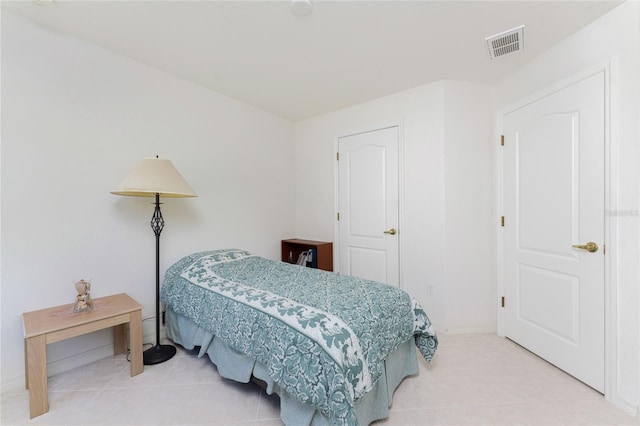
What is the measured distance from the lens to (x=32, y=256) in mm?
1767

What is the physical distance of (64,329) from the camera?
1.56 m

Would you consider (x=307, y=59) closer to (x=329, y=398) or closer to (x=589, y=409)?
(x=329, y=398)

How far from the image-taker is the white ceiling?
5.41 feet

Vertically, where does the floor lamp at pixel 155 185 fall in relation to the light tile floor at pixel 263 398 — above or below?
above

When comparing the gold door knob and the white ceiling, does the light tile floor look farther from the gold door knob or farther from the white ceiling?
the white ceiling

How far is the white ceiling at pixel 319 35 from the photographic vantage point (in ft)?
5.41

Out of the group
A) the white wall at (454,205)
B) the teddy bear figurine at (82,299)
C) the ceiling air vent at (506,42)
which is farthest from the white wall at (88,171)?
the ceiling air vent at (506,42)

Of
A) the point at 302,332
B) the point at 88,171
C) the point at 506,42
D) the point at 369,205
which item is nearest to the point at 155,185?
the point at 88,171

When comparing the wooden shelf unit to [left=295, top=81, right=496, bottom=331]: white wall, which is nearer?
[left=295, top=81, right=496, bottom=331]: white wall

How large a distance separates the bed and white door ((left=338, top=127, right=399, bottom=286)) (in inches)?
41.9

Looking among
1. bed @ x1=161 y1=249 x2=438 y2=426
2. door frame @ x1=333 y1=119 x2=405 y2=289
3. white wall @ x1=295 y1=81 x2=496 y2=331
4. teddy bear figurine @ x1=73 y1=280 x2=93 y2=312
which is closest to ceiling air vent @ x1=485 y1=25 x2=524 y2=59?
white wall @ x1=295 y1=81 x2=496 y2=331

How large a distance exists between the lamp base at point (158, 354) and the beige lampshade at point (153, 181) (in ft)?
4.05

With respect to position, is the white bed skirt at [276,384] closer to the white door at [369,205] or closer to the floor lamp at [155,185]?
the floor lamp at [155,185]

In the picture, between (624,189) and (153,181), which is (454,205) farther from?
(153,181)
